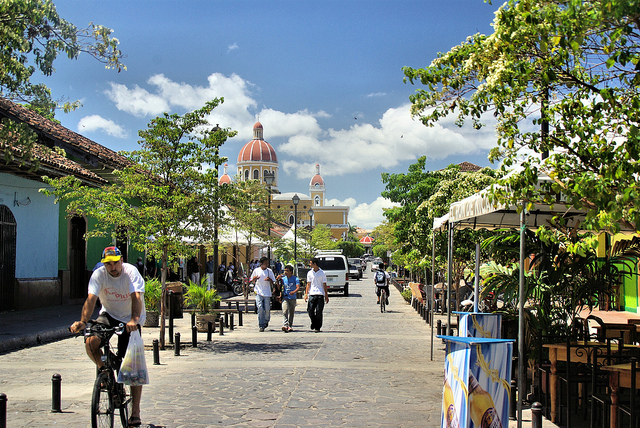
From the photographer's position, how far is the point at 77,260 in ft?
76.8

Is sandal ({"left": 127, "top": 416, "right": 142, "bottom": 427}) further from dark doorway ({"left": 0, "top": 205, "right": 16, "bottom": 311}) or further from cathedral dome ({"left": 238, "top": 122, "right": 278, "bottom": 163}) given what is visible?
cathedral dome ({"left": 238, "top": 122, "right": 278, "bottom": 163})

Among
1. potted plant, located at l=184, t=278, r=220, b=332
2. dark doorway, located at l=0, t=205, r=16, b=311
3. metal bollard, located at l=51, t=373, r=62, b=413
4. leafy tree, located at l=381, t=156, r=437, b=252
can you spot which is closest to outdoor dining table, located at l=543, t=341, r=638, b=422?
metal bollard, located at l=51, t=373, r=62, b=413

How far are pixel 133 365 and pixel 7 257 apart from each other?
48.1ft

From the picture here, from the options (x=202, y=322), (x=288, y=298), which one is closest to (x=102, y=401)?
(x=202, y=322)

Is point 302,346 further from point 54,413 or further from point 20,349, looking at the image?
point 54,413

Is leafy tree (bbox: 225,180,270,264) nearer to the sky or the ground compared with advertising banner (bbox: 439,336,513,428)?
nearer to the sky

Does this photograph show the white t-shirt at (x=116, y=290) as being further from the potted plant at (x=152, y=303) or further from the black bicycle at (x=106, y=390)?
the potted plant at (x=152, y=303)

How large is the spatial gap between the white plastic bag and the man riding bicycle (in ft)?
0.42

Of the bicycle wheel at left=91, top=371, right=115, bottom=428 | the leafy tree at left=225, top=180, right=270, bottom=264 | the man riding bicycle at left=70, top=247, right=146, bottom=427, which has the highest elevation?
the leafy tree at left=225, top=180, right=270, bottom=264

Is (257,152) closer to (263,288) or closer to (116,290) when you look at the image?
(263,288)

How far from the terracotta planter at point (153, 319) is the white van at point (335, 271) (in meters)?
16.7

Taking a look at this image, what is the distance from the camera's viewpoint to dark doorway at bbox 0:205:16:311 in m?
18.6

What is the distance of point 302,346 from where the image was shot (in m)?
12.9

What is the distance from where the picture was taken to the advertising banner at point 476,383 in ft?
14.9
